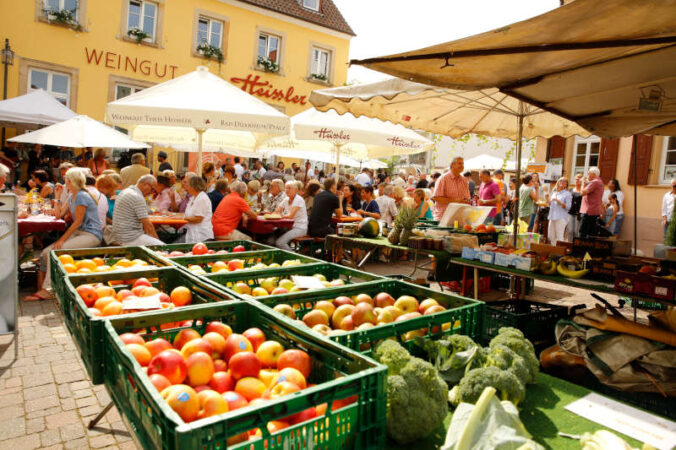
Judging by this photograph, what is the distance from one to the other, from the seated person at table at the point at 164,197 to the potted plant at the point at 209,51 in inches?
425

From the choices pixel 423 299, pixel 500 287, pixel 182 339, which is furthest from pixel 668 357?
pixel 500 287

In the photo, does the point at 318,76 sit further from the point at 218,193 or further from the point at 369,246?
the point at 369,246

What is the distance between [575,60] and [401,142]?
5.21 metres

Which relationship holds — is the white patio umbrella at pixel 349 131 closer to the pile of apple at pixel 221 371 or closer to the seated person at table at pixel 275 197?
the seated person at table at pixel 275 197

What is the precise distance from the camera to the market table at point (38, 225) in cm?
561

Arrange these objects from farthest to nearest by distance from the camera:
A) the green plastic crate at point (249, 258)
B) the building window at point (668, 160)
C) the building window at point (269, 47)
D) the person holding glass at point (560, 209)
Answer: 1. the building window at point (269, 47)
2. the building window at point (668, 160)
3. the person holding glass at point (560, 209)
4. the green plastic crate at point (249, 258)

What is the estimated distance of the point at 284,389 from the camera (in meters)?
1.50

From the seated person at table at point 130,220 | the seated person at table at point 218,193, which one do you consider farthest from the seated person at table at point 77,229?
the seated person at table at point 218,193

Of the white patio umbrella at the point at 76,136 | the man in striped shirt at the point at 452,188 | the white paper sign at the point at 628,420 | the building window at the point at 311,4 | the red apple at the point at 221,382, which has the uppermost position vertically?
the building window at the point at 311,4

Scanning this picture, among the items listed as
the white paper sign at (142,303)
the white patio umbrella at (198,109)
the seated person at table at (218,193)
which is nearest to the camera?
the white paper sign at (142,303)

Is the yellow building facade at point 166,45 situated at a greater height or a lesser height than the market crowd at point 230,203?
greater

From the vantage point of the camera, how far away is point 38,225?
5.68 meters

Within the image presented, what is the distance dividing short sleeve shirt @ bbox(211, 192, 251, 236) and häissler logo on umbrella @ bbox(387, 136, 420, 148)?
290 cm

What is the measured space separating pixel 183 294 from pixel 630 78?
3.68 m
